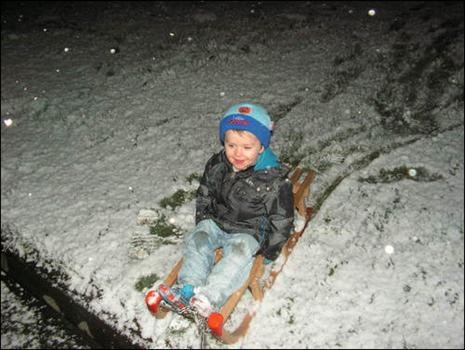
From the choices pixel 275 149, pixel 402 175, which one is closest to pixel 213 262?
pixel 275 149

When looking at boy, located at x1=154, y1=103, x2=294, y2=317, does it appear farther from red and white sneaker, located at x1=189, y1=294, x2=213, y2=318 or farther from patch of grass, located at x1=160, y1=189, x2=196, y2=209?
patch of grass, located at x1=160, y1=189, x2=196, y2=209

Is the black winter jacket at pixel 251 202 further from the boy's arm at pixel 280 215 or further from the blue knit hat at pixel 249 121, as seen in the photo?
the blue knit hat at pixel 249 121

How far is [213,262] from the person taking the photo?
2.55 meters

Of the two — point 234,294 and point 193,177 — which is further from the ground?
point 193,177

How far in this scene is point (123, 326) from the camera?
253cm

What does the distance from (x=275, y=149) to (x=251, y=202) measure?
4.38 ft

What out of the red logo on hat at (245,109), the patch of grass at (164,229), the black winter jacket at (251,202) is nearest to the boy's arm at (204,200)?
the black winter jacket at (251,202)

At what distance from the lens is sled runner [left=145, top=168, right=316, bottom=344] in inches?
84.9

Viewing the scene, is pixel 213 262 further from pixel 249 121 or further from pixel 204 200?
pixel 249 121

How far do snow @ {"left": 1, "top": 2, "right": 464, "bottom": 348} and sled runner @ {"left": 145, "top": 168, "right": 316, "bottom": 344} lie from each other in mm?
75

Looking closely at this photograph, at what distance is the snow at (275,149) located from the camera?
2.50 m

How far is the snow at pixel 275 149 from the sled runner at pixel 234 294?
0.07m

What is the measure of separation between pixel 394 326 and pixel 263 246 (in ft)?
3.14

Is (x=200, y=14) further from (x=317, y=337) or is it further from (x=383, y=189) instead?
(x=317, y=337)
